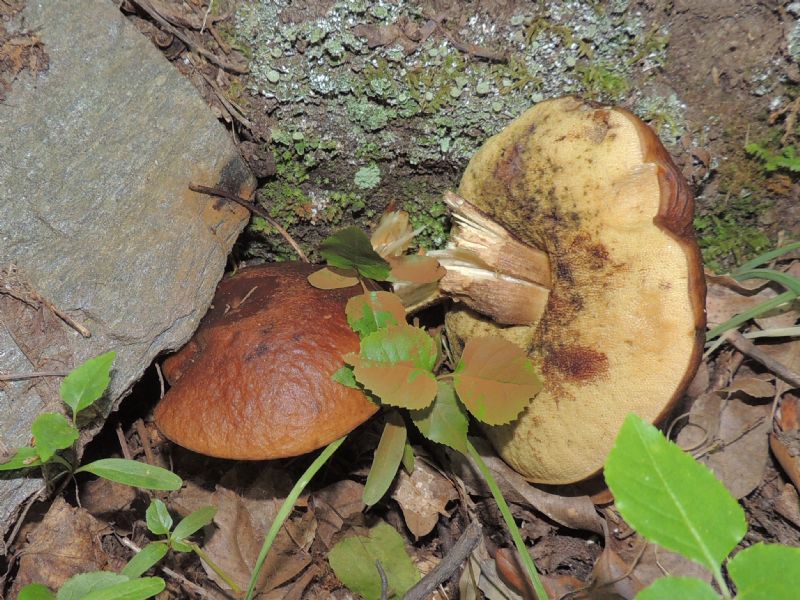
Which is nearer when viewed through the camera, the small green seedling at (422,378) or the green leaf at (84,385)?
the green leaf at (84,385)

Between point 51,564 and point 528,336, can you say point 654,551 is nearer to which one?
point 528,336

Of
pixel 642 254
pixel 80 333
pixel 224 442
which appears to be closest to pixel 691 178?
pixel 642 254

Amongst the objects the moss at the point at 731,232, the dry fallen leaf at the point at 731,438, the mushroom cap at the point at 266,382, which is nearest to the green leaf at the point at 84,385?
the mushroom cap at the point at 266,382

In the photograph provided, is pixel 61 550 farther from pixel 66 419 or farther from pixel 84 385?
pixel 84 385

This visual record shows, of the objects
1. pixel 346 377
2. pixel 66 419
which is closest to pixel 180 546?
pixel 66 419

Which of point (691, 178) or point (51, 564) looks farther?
point (691, 178)

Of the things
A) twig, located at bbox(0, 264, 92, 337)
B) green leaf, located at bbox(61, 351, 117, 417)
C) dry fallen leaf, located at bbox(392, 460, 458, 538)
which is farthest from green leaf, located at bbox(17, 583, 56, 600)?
dry fallen leaf, located at bbox(392, 460, 458, 538)

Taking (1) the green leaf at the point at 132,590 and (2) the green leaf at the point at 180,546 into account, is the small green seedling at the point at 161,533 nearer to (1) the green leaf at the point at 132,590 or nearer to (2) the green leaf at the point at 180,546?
(2) the green leaf at the point at 180,546

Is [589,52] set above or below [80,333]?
above
